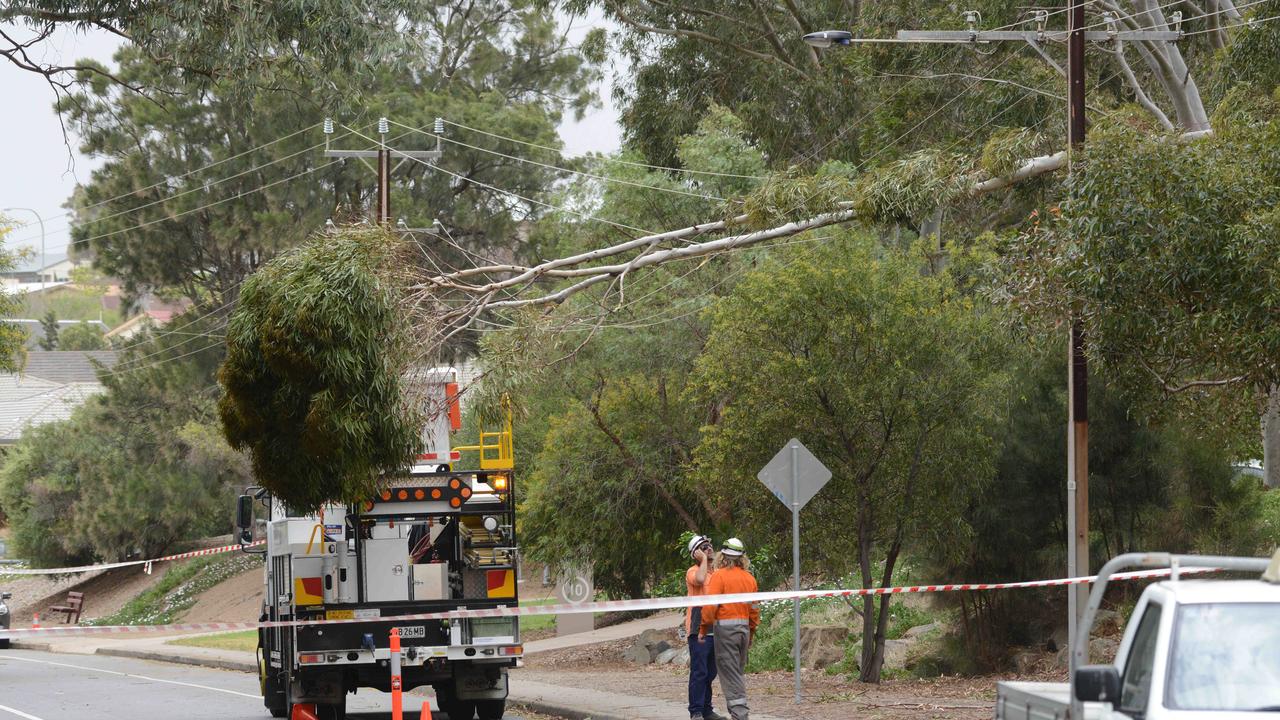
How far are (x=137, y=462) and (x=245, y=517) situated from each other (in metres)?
28.7

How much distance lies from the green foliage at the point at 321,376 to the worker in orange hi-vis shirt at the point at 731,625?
3338 mm

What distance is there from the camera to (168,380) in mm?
41969

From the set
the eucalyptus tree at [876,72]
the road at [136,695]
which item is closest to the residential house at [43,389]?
the eucalyptus tree at [876,72]

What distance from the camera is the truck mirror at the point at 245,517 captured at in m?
A: 15.6

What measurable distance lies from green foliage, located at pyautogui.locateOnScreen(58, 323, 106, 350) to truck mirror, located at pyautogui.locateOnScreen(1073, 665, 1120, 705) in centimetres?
9029

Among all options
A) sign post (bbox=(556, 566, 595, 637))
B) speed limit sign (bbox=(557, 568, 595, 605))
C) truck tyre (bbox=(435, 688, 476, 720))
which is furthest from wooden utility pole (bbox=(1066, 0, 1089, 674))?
speed limit sign (bbox=(557, 568, 595, 605))

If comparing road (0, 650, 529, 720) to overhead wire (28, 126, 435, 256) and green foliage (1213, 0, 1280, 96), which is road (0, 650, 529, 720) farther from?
overhead wire (28, 126, 435, 256)

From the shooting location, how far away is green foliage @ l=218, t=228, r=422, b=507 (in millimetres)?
13906

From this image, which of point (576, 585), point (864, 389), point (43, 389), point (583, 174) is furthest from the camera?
point (43, 389)

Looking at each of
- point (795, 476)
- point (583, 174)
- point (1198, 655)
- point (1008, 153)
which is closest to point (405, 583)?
point (795, 476)

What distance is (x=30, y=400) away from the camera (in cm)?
6731

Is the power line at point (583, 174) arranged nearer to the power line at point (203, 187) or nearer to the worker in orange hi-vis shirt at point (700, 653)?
the power line at point (203, 187)

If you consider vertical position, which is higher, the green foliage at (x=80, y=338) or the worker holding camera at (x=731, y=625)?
the green foliage at (x=80, y=338)

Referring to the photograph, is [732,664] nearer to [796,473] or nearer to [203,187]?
[796,473]
